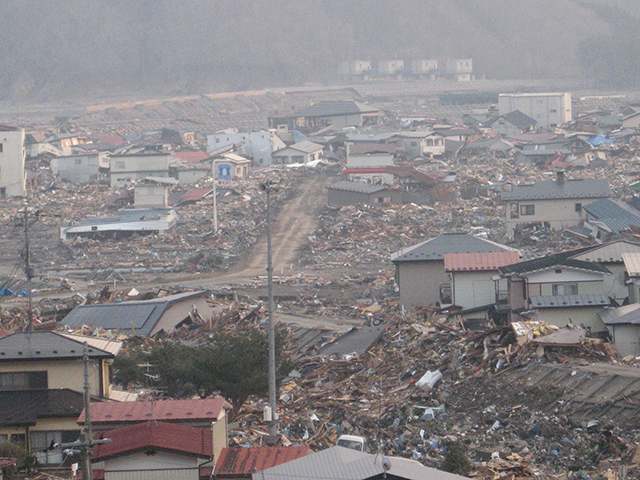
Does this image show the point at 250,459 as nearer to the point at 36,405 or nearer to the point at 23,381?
the point at 36,405

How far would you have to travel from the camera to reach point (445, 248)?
18594mm

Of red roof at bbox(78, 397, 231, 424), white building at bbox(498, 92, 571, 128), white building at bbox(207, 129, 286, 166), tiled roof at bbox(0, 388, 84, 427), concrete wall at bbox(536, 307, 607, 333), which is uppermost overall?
white building at bbox(498, 92, 571, 128)


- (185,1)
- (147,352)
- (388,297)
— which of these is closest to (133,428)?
(147,352)

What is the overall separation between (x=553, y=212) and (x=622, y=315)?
13066 mm

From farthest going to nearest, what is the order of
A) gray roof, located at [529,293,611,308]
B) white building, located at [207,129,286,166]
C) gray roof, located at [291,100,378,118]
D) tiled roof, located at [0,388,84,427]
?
1. gray roof, located at [291,100,378,118]
2. white building, located at [207,129,286,166]
3. gray roof, located at [529,293,611,308]
4. tiled roof, located at [0,388,84,427]

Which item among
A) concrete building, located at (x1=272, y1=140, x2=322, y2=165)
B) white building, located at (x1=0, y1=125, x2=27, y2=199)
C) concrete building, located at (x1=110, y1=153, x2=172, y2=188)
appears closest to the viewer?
white building, located at (x1=0, y1=125, x2=27, y2=199)

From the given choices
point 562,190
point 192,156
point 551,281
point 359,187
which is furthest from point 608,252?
point 192,156

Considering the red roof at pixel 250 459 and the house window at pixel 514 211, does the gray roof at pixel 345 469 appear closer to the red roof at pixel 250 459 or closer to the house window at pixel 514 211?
the red roof at pixel 250 459

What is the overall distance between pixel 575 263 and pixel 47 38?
99532 millimetres

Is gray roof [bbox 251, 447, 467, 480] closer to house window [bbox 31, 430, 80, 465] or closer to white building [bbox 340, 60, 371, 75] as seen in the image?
house window [bbox 31, 430, 80, 465]

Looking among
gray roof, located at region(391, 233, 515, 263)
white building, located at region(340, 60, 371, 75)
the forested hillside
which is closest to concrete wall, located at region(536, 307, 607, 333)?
gray roof, located at region(391, 233, 515, 263)

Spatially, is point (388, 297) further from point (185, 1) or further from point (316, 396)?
point (185, 1)

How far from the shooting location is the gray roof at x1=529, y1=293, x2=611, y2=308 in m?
13.6

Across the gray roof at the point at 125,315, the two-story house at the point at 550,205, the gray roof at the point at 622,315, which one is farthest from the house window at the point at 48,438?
the two-story house at the point at 550,205
